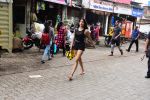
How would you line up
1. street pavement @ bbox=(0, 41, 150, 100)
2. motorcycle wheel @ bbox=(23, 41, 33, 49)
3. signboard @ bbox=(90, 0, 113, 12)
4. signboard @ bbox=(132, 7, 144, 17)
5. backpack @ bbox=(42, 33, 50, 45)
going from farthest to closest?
signboard @ bbox=(132, 7, 144, 17)
signboard @ bbox=(90, 0, 113, 12)
motorcycle wheel @ bbox=(23, 41, 33, 49)
backpack @ bbox=(42, 33, 50, 45)
street pavement @ bbox=(0, 41, 150, 100)

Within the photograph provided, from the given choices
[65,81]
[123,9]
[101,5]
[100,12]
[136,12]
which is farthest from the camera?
[136,12]

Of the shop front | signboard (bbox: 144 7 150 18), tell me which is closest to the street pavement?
the shop front

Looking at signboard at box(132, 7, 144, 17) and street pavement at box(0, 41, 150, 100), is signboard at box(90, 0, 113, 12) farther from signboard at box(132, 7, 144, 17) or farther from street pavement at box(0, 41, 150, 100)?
street pavement at box(0, 41, 150, 100)

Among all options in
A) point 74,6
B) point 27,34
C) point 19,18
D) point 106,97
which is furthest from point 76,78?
point 74,6

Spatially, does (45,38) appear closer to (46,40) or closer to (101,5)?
(46,40)

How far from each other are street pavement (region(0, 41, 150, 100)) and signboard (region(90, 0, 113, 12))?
13670 mm

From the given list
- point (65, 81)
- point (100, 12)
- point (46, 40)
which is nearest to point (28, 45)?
point (46, 40)

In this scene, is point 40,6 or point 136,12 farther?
point 136,12

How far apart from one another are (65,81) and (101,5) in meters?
19.5

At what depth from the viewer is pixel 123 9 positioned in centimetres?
3291

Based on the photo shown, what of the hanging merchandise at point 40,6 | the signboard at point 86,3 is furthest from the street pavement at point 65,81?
the signboard at point 86,3

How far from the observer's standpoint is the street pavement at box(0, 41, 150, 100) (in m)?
7.94

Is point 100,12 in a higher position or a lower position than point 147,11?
lower

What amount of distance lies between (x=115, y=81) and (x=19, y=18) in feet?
33.1
